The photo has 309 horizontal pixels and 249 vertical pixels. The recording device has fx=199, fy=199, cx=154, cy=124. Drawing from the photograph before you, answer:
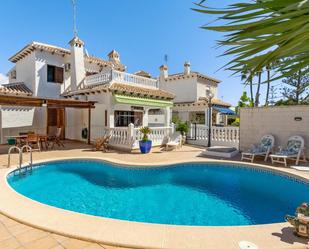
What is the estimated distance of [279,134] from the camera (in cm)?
1623

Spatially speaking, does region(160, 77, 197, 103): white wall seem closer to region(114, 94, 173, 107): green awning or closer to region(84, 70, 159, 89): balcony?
region(84, 70, 159, 89): balcony

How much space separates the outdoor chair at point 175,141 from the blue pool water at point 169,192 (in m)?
5.15

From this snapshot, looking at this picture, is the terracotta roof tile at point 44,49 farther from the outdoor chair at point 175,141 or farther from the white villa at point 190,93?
the outdoor chair at point 175,141

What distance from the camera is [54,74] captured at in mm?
25141

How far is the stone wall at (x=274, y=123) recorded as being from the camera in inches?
600

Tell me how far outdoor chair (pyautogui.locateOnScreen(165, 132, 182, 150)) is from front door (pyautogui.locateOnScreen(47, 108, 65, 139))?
14.3m

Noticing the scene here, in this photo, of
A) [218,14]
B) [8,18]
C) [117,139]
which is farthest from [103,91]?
[218,14]

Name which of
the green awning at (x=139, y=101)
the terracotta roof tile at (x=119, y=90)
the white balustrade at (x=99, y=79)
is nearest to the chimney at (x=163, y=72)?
the terracotta roof tile at (x=119, y=90)

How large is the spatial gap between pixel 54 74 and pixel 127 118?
35.5 ft

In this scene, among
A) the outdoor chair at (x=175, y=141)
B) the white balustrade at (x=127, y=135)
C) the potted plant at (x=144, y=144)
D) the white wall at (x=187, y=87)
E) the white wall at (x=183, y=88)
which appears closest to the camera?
the potted plant at (x=144, y=144)

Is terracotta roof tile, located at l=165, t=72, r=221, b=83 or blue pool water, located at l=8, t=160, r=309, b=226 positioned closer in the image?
blue pool water, located at l=8, t=160, r=309, b=226

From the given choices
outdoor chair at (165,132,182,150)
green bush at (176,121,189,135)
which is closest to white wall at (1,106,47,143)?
outdoor chair at (165,132,182,150)

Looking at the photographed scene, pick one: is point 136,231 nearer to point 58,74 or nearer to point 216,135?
point 216,135

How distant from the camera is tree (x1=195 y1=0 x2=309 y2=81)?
1531mm
